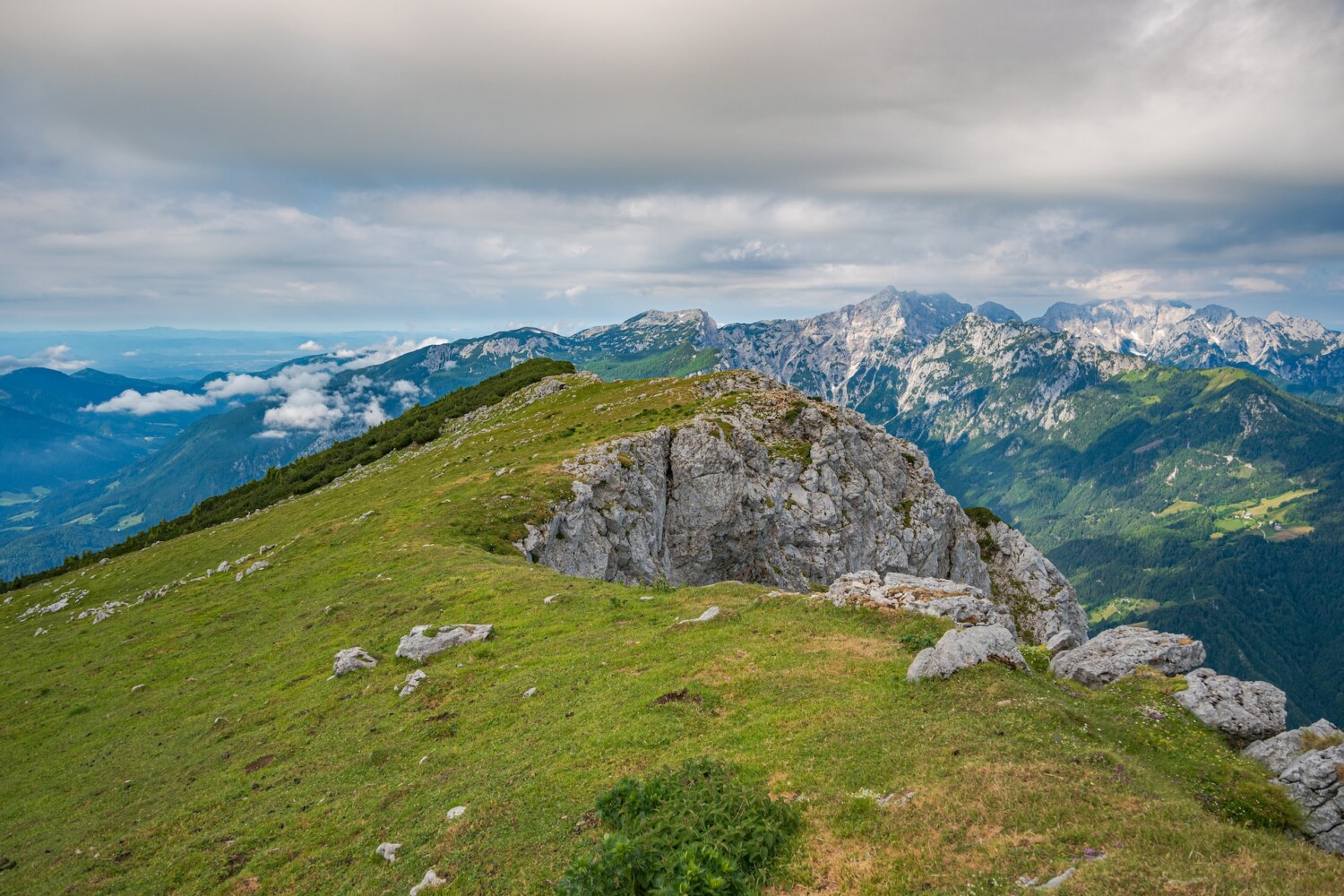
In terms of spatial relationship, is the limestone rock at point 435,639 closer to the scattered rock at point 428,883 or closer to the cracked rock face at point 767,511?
the scattered rock at point 428,883

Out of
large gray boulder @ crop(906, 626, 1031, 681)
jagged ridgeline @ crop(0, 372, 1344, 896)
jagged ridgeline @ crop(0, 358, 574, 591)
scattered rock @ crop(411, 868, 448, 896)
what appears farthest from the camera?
jagged ridgeline @ crop(0, 358, 574, 591)

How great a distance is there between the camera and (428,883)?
14.1 metres

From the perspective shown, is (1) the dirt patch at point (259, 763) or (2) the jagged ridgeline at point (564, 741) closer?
(2) the jagged ridgeline at point (564, 741)

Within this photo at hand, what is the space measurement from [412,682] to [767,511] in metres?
49.0

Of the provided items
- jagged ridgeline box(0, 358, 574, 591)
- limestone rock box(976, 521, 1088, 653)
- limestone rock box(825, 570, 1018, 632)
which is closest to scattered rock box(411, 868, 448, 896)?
limestone rock box(825, 570, 1018, 632)

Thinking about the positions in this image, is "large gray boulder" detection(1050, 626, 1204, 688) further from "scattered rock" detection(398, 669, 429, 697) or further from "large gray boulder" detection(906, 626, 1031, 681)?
"scattered rock" detection(398, 669, 429, 697)

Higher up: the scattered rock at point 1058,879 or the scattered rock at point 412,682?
the scattered rock at point 1058,879

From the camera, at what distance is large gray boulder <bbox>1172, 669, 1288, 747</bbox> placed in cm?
1666

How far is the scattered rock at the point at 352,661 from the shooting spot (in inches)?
1123

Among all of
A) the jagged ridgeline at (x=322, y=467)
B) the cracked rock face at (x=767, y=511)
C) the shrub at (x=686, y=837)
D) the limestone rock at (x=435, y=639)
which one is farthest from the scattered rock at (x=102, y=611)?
the shrub at (x=686, y=837)

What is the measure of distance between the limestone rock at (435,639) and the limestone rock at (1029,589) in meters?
74.2

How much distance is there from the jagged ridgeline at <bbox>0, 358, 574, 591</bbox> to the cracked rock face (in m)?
48.9

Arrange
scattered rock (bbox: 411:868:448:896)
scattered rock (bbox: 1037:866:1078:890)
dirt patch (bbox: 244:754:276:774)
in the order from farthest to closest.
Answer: dirt patch (bbox: 244:754:276:774) < scattered rock (bbox: 411:868:448:896) < scattered rock (bbox: 1037:866:1078:890)

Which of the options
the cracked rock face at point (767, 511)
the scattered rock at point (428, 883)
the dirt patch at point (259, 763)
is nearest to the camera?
the scattered rock at point (428, 883)
